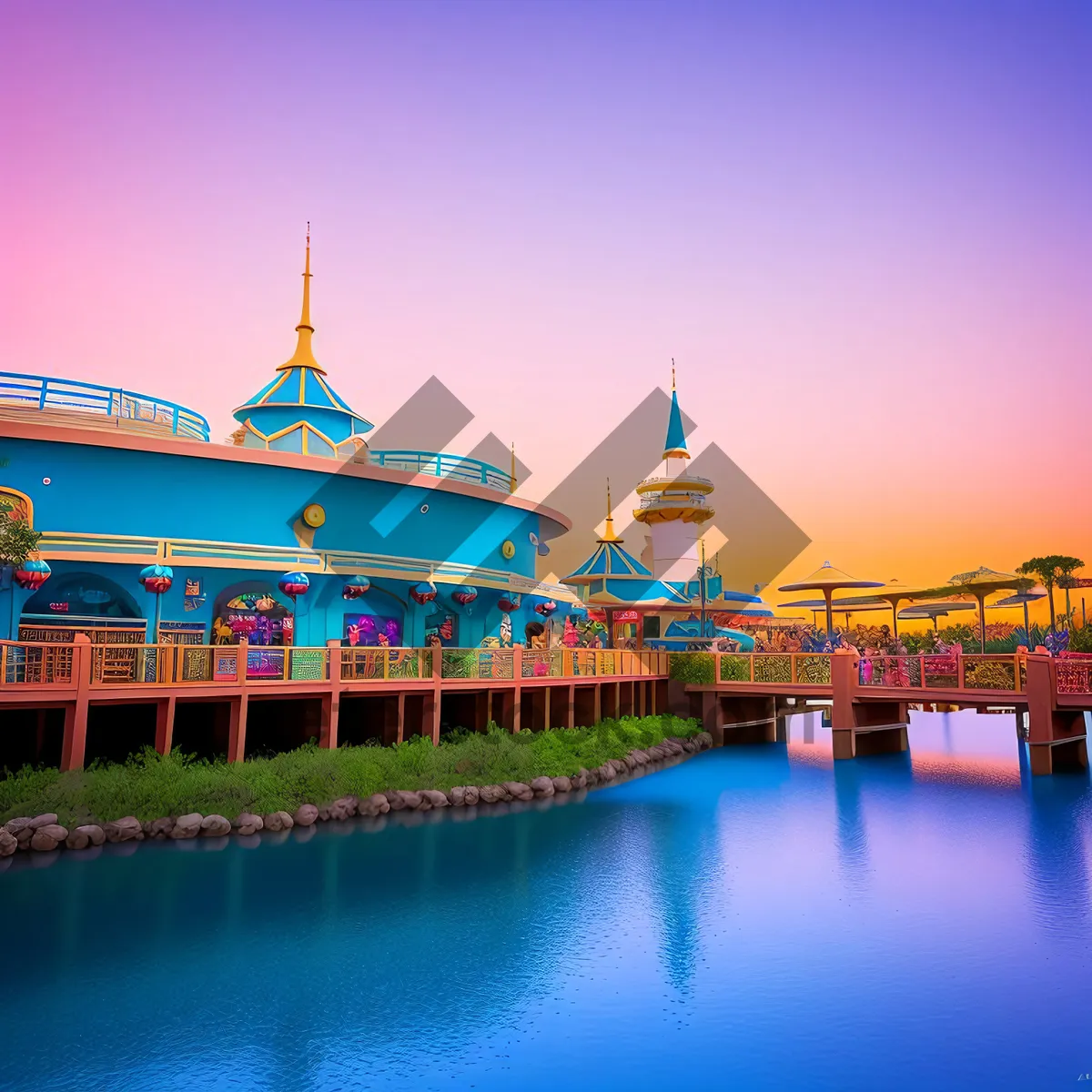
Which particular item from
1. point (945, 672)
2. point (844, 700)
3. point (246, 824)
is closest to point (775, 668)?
point (844, 700)

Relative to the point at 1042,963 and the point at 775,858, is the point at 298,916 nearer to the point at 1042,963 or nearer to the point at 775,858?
the point at 775,858

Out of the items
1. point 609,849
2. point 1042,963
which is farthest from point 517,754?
point 1042,963

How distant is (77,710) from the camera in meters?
16.5

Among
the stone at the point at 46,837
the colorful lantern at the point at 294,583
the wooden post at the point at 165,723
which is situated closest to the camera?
the stone at the point at 46,837

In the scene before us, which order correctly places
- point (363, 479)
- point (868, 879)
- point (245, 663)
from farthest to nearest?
point (363, 479) → point (245, 663) → point (868, 879)

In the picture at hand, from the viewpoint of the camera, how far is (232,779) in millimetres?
17562

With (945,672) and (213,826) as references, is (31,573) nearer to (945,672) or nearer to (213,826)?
(213,826)

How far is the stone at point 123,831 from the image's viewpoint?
15.8 meters

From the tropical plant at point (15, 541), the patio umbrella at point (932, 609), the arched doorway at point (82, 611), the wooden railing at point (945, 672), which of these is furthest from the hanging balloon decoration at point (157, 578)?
the patio umbrella at point (932, 609)

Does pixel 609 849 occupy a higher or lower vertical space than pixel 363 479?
lower

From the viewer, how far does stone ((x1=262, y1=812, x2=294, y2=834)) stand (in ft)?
56.4

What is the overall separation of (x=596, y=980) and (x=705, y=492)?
142 ft

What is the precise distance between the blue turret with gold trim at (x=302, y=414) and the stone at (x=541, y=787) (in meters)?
13.0

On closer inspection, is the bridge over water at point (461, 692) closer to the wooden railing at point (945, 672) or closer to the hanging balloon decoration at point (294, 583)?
the wooden railing at point (945, 672)
